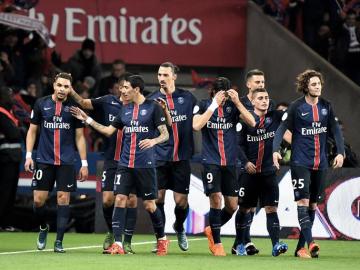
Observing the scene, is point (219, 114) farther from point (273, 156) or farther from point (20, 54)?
point (20, 54)

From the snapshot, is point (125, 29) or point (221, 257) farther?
point (125, 29)

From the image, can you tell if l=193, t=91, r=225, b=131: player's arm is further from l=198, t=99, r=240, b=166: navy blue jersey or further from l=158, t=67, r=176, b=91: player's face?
l=158, t=67, r=176, b=91: player's face

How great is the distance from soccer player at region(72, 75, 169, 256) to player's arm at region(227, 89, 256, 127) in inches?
35.1

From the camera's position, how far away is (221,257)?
15898 mm

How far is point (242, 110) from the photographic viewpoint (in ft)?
52.7

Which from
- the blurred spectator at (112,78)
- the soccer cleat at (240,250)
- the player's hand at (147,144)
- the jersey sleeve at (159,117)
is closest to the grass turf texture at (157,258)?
the soccer cleat at (240,250)

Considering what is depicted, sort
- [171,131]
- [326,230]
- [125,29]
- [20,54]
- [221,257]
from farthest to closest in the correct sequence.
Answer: [125,29], [20,54], [326,230], [171,131], [221,257]

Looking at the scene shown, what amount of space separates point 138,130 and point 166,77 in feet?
4.08

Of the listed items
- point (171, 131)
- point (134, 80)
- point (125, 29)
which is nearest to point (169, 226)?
point (171, 131)

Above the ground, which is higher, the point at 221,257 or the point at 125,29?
the point at 125,29

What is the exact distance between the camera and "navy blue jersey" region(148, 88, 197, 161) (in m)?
17.0

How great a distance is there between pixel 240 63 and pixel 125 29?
257cm

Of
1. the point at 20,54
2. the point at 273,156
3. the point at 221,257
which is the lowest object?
the point at 221,257

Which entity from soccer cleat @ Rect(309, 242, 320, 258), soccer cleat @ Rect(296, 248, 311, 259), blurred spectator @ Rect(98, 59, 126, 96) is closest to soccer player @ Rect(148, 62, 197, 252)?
soccer cleat @ Rect(296, 248, 311, 259)
